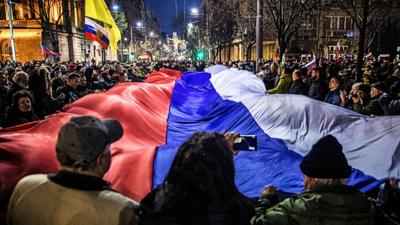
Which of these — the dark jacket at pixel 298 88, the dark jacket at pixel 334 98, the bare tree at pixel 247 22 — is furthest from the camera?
the bare tree at pixel 247 22

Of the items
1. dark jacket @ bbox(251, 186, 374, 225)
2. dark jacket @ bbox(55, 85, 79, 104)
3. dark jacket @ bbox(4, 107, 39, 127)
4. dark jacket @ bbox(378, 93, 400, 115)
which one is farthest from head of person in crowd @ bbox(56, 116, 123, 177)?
dark jacket @ bbox(55, 85, 79, 104)

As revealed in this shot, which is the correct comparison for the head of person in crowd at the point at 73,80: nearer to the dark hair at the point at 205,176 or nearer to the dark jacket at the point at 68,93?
the dark jacket at the point at 68,93

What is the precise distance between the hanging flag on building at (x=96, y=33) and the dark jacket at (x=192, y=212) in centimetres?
1211

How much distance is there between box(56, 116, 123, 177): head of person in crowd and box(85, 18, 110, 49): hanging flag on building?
11.8m

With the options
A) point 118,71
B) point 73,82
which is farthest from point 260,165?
point 118,71

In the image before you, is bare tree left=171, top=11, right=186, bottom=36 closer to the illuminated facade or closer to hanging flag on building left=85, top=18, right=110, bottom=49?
the illuminated facade

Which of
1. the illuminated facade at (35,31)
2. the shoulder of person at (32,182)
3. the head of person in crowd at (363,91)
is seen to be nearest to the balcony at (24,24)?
the illuminated facade at (35,31)

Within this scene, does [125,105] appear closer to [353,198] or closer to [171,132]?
[171,132]

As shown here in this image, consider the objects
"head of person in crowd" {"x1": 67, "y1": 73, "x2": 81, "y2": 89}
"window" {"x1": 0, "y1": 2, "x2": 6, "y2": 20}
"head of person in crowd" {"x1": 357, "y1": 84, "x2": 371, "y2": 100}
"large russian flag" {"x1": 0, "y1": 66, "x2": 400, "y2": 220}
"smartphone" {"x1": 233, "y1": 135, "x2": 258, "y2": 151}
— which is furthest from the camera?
"window" {"x1": 0, "y1": 2, "x2": 6, "y2": 20}

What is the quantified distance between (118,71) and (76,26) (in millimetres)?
37330

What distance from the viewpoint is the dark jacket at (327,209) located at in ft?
7.11

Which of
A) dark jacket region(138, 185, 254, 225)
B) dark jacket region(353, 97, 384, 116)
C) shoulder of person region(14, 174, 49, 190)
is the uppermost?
shoulder of person region(14, 174, 49, 190)

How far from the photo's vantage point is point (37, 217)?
7.00 feet

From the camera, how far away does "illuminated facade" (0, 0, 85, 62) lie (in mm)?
39000
